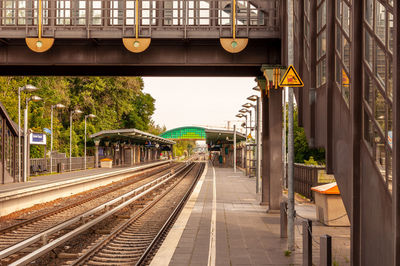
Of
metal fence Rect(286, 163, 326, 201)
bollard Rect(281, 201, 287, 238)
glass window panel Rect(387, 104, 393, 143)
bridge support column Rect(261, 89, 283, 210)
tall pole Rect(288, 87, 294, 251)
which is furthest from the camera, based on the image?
metal fence Rect(286, 163, 326, 201)

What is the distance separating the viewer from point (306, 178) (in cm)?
1994

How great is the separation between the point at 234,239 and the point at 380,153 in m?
5.79

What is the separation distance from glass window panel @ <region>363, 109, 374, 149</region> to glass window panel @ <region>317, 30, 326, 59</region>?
2504 millimetres

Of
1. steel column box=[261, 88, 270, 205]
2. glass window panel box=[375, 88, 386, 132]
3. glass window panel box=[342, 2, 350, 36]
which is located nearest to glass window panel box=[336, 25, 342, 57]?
glass window panel box=[342, 2, 350, 36]

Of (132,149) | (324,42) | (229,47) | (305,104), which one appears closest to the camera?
(324,42)

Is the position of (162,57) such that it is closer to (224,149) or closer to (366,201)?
(366,201)

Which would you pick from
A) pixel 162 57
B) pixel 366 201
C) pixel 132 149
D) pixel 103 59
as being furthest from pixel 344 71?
pixel 132 149

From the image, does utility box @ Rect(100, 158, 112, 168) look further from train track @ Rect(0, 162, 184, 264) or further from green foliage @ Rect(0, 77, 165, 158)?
train track @ Rect(0, 162, 184, 264)

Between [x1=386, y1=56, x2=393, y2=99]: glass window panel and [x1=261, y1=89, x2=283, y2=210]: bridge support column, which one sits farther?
[x1=261, y1=89, x2=283, y2=210]: bridge support column

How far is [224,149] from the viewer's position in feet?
226

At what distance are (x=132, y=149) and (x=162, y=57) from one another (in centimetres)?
5218

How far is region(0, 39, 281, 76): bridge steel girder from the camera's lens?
14.0 m

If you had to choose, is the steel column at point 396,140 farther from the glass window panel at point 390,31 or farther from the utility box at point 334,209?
the utility box at point 334,209

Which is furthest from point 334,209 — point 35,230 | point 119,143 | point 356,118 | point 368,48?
point 119,143
